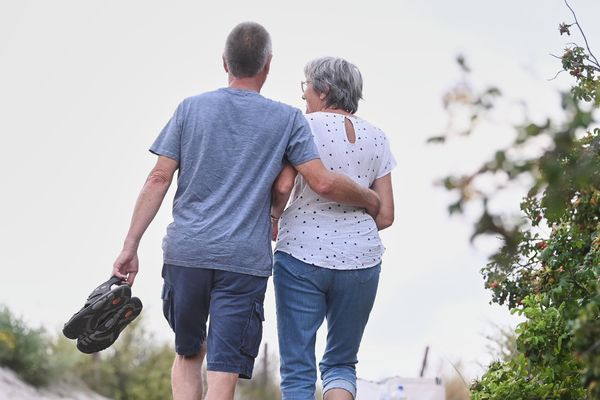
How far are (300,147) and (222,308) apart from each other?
0.71 meters

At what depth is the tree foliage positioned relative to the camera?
225 cm

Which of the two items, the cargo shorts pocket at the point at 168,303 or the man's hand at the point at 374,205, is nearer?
the cargo shorts pocket at the point at 168,303

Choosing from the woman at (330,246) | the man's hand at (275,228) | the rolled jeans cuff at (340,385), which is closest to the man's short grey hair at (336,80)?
the woman at (330,246)

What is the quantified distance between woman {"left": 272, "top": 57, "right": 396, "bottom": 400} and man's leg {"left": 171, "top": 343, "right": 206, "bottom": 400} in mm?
353

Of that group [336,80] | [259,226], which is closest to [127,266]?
[259,226]

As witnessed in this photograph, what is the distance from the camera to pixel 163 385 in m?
18.7

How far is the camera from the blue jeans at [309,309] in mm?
4668

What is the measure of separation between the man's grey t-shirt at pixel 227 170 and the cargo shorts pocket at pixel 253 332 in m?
0.15

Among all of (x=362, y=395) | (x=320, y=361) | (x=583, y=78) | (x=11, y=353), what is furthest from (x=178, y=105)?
(x=11, y=353)

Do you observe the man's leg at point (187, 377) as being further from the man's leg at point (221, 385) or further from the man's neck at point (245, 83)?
the man's neck at point (245, 83)

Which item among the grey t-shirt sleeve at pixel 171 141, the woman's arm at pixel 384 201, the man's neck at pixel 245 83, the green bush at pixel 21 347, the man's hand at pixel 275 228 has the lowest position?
the green bush at pixel 21 347

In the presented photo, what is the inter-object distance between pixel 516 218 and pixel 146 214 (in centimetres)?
241

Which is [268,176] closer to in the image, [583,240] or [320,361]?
[320,361]

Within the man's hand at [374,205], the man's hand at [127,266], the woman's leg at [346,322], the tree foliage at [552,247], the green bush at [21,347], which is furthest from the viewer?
the green bush at [21,347]
